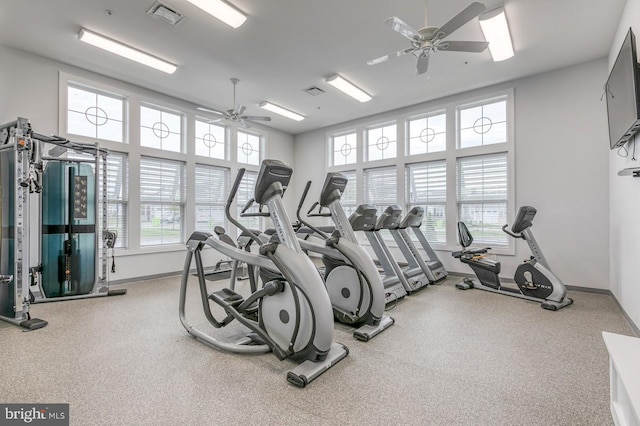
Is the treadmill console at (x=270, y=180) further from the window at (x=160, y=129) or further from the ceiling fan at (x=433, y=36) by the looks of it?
the window at (x=160, y=129)

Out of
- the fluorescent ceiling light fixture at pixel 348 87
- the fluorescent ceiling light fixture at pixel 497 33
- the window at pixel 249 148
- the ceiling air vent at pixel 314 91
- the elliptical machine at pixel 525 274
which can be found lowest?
the elliptical machine at pixel 525 274

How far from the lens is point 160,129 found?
587cm

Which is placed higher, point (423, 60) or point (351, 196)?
point (423, 60)

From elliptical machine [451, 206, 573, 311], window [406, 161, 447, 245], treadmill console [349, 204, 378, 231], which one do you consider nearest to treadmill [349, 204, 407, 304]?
treadmill console [349, 204, 378, 231]

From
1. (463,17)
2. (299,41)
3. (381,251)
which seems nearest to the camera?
(463,17)

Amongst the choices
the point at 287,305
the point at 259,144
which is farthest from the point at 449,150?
the point at 287,305

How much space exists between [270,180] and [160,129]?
460cm

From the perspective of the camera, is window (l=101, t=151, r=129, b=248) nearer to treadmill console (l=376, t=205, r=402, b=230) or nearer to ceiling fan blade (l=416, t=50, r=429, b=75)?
treadmill console (l=376, t=205, r=402, b=230)

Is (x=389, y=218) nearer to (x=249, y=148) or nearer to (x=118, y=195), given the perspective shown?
(x=249, y=148)

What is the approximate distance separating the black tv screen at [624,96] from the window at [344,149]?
4.70 meters

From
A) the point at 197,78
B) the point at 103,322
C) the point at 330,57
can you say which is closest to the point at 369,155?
the point at 330,57

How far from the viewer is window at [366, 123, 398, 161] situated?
681 cm

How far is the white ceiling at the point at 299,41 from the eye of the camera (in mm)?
3336

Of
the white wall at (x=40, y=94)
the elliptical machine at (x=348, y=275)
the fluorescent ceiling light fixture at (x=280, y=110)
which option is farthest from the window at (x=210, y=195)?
the elliptical machine at (x=348, y=275)
